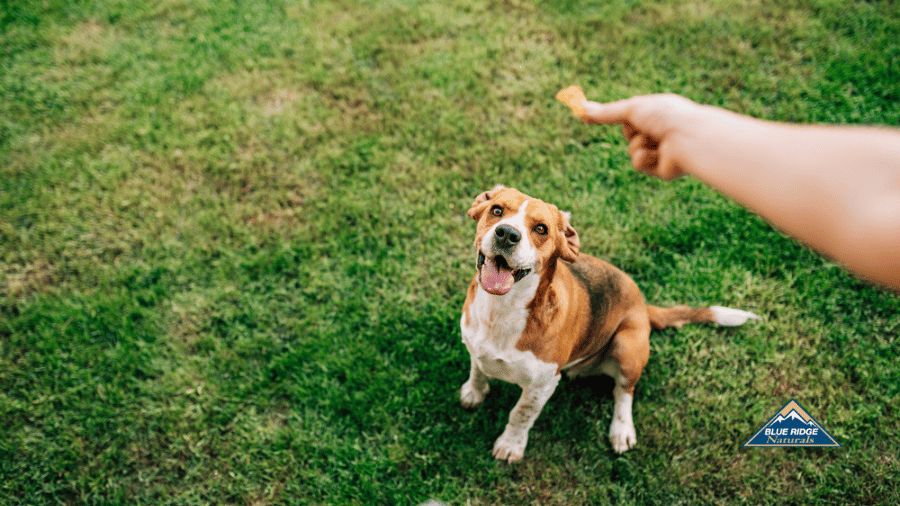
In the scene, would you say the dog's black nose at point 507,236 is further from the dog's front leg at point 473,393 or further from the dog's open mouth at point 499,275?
the dog's front leg at point 473,393

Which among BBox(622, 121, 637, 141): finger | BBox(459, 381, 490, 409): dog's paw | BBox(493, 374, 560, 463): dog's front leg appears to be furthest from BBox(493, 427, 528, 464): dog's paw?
BBox(622, 121, 637, 141): finger

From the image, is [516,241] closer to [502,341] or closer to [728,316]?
[502,341]

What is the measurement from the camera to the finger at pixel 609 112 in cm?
162

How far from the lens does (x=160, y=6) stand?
5.89 m

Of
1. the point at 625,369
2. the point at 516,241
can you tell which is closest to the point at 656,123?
the point at 516,241

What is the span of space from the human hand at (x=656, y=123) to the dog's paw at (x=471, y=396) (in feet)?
7.31

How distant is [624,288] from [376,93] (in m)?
3.52

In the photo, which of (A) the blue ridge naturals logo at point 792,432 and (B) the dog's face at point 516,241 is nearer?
(B) the dog's face at point 516,241

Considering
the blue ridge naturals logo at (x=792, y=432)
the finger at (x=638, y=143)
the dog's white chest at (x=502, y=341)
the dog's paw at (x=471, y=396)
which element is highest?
the finger at (x=638, y=143)

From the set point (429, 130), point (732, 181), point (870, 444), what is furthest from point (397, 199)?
point (870, 444)

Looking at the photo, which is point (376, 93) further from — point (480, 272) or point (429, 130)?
point (480, 272)

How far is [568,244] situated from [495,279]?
49 cm

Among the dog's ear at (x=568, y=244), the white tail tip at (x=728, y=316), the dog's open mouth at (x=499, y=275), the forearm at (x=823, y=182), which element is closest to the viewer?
the forearm at (x=823, y=182)

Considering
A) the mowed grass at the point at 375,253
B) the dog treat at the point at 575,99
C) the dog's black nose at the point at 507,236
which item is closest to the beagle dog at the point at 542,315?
the dog's black nose at the point at 507,236
